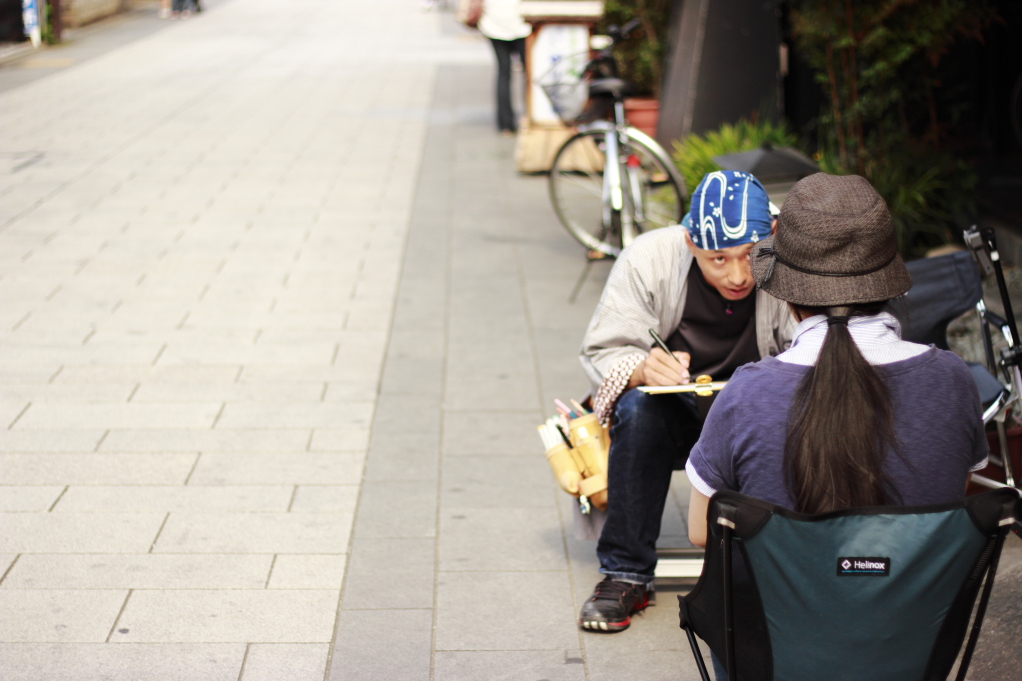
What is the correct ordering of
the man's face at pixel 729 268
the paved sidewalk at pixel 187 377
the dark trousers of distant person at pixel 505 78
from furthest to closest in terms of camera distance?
the dark trousers of distant person at pixel 505 78 → the paved sidewalk at pixel 187 377 → the man's face at pixel 729 268

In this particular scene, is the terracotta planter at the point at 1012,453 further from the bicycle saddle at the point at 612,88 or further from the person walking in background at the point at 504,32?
the person walking in background at the point at 504,32

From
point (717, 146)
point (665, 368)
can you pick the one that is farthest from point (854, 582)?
point (717, 146)

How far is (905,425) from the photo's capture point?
187cm

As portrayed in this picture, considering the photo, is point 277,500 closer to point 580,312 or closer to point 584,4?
point 580,312

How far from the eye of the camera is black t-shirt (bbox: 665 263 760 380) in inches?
119

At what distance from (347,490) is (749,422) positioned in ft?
7.54

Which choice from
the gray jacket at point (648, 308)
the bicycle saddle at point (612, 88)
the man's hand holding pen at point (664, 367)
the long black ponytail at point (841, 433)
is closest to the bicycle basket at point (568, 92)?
the bicycle saddle at point (612, 88)

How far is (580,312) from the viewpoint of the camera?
232 inches

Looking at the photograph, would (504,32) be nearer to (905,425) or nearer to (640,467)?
(640,467)

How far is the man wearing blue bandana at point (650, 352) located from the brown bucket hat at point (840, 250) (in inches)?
36.1

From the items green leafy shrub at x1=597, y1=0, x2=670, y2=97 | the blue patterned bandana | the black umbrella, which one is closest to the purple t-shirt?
the blue patterned bandana

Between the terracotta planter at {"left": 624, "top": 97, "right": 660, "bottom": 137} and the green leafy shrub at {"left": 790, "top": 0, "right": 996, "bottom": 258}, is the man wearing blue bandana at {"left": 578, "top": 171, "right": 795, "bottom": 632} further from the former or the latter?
the terracotta planter at {"left": 624, "top": 97, "right": 660, "bottom": 137}

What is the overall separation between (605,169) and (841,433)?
450cm

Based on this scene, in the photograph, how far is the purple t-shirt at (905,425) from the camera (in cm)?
187
